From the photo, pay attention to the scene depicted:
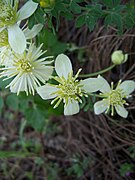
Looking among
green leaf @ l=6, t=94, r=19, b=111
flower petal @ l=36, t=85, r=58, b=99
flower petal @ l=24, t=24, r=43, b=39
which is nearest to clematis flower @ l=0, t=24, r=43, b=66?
flower petal @ l=24, t=24, r=43, b=39

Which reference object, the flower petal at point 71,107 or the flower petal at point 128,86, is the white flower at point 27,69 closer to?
the flower petal at point 71,107

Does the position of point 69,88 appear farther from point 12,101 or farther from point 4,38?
point 12,101

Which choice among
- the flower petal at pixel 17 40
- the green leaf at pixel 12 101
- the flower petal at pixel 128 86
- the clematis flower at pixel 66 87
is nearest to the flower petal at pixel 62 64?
the clematis flower at pixel 66 87

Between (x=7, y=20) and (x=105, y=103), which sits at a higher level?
(x=7, y=20)

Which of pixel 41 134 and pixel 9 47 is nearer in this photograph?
pixel 9 47

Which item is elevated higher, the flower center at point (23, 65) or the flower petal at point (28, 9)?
the flower petal at point (28, 9)

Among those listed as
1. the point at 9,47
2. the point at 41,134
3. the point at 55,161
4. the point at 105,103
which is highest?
the point at 9,47

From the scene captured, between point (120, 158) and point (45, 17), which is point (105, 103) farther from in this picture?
point (120, 158)

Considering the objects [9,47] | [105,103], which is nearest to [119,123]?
[105,103]
